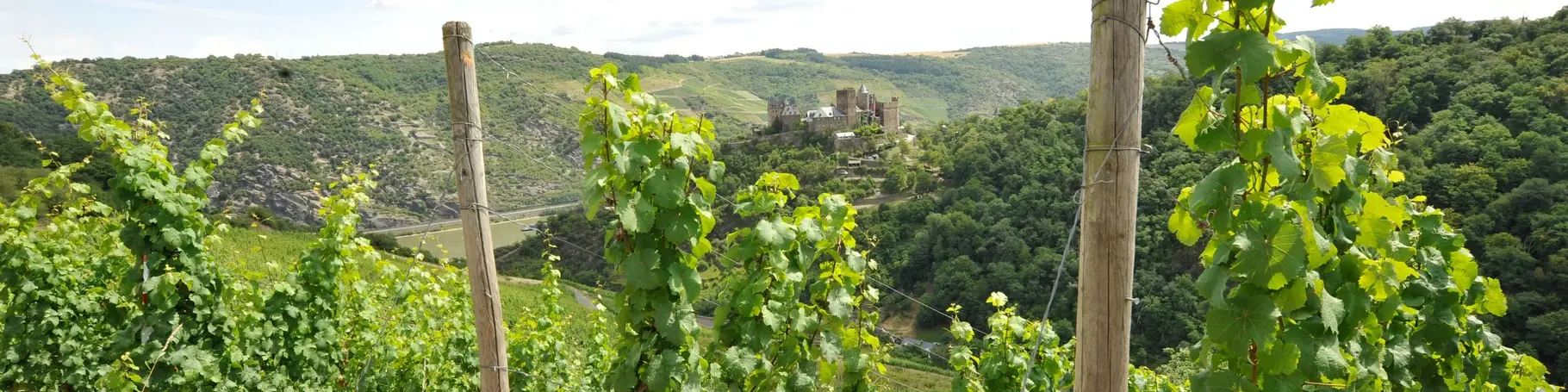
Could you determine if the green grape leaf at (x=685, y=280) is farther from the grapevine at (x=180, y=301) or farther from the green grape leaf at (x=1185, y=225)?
the grapevine at (x=180, y=301)

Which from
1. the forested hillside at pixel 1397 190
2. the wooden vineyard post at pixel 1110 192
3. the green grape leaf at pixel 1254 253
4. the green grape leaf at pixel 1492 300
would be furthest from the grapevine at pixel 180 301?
the forested hillside at pixel 1397 190

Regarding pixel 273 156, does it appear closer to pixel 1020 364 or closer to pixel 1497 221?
pixel 1020 364

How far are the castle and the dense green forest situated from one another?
8.93 meters

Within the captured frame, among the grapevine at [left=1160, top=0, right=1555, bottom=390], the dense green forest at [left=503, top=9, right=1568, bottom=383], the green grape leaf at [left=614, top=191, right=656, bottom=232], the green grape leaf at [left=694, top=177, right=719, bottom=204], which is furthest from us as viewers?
the dense green forest at [left=503, top=9, right=1568, bottom=383]

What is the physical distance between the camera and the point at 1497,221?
23.7m

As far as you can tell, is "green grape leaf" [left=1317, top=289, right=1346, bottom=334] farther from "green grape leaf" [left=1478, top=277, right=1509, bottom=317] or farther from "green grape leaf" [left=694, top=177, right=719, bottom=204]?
"green grape leaf" [left=1478, top=277, right=1509, bottom=317]

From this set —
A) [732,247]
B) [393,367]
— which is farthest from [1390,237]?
[393,367]

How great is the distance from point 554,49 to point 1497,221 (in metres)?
88.8

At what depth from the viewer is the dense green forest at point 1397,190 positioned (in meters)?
22.5

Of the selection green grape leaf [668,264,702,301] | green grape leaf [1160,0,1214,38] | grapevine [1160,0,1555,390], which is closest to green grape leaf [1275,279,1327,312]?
grapevine [1160,0,1555,390]

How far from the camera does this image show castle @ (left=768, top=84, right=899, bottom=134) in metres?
61.2

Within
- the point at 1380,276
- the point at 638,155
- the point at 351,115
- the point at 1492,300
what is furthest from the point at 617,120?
the point at 351,115

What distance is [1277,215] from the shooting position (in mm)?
1894

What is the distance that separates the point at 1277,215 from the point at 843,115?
60.6 meters
